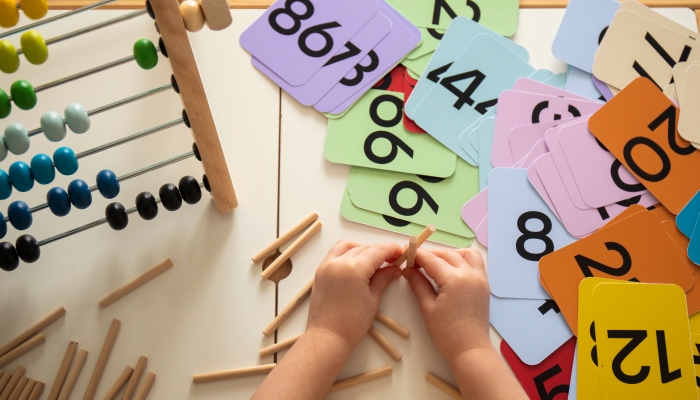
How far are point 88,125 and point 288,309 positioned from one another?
40 centimetres

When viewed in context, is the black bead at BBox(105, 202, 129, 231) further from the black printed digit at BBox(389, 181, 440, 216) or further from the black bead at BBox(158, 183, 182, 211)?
the black printed digit at BBox(389, 181, 440, 216)

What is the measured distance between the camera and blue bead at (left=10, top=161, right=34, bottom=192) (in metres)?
0.73

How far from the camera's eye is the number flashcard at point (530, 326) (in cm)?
82

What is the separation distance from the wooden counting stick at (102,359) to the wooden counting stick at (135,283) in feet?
0.11

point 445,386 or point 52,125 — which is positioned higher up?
point 52,125

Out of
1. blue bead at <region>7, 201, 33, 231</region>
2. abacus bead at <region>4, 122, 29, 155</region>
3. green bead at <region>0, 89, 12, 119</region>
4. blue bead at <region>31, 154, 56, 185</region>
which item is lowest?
blue bead at <region>7, 201, 33, 231</region>

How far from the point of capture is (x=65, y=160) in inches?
29.0

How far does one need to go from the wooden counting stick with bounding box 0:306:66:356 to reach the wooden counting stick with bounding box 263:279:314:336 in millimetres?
327

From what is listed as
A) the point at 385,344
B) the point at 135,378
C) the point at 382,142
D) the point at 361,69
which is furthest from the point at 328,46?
the point at 135,378

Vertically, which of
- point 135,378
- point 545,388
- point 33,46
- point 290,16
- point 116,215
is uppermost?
point 290,16

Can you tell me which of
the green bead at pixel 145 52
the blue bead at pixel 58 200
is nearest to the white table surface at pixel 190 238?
the blue bead at pixel 58 200

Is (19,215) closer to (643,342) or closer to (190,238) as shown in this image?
(190,238)

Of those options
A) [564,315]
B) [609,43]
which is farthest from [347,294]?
[609,43]

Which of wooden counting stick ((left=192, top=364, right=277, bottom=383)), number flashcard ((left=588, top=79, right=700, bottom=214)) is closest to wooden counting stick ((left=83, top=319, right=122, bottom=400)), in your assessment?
wooden counting stick ((left=192, top=364, right=277, bottom=383))
